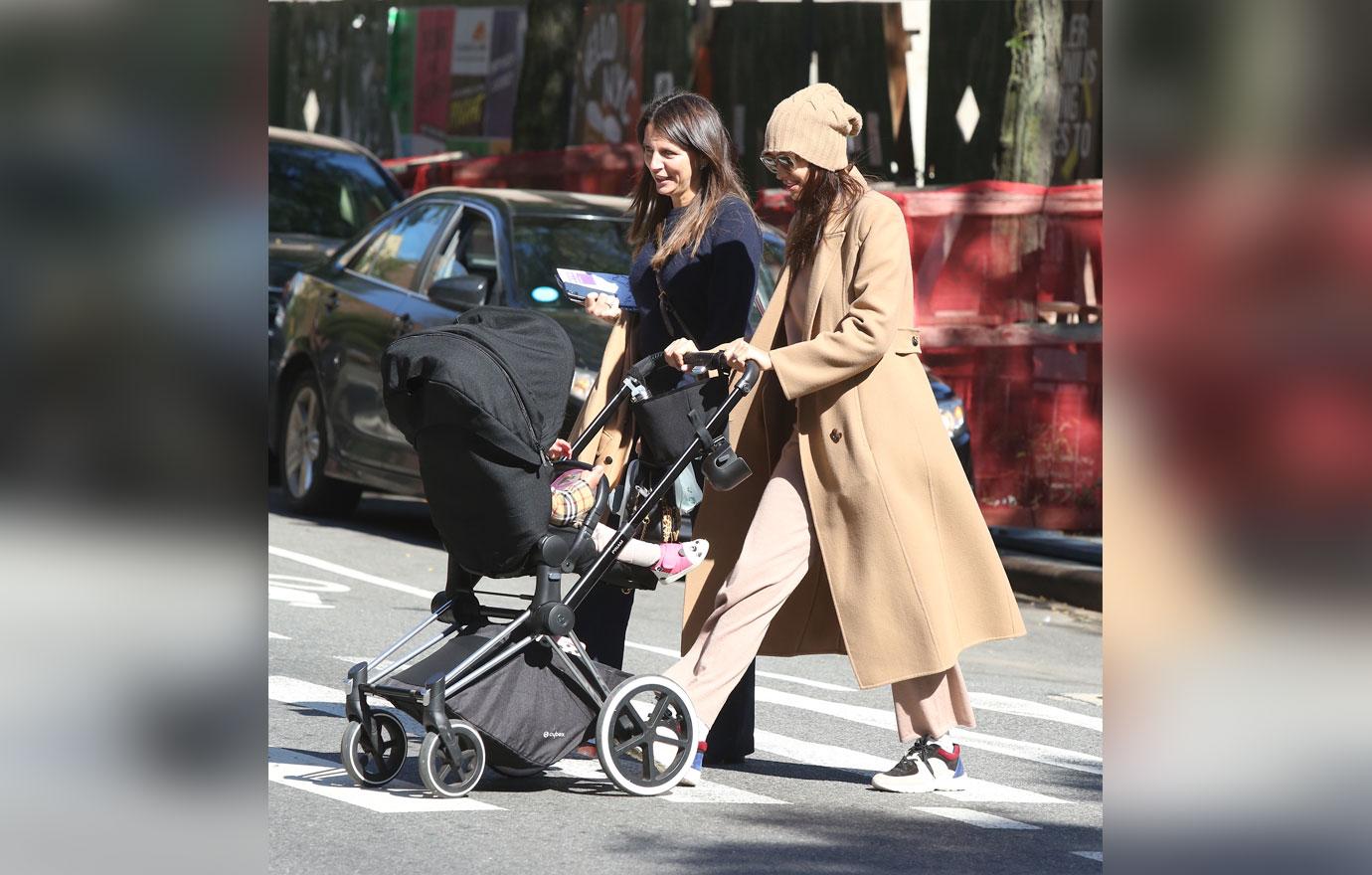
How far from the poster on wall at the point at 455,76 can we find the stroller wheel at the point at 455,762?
2323 cm

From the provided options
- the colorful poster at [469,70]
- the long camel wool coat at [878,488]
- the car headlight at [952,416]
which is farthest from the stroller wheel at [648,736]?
the colorful poster at [469,70]

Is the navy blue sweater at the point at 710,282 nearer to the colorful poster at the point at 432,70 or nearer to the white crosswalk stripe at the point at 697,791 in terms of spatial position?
the white crosswalk stripe at the point at 697,791

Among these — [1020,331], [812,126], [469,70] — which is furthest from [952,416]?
[469,70]

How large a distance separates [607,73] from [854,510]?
2017 cm

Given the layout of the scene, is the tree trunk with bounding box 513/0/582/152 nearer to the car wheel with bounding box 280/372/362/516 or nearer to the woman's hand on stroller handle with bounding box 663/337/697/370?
the car wheel with bounding box 280/372/362/516

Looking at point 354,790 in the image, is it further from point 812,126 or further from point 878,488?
point 812,126

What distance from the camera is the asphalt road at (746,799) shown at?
16.9 feet

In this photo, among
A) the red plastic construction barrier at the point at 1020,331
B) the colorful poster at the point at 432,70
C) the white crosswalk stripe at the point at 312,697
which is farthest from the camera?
the colorful poster at the point at 432,70

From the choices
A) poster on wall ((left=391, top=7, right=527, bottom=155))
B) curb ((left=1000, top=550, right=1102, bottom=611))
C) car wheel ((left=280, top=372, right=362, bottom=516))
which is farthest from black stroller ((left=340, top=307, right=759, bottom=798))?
poster on wall ((left=391, top=7, right=527, bottom=155))

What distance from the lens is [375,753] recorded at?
18.9ft

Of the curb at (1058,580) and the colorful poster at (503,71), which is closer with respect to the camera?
the curb at (1058,580)
